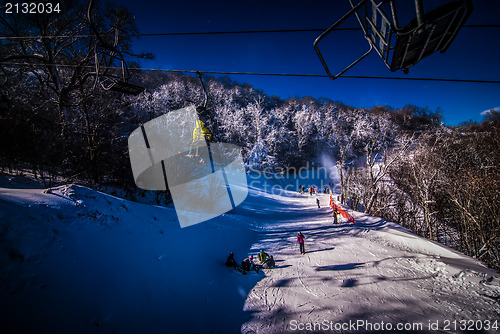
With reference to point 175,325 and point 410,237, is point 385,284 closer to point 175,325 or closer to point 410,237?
point 410,237

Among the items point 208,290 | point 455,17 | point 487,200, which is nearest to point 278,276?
point 208,290

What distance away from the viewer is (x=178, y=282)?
5.39 meters

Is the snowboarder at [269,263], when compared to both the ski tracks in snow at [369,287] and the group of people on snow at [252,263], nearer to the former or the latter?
the group of people on snow at [252,263]

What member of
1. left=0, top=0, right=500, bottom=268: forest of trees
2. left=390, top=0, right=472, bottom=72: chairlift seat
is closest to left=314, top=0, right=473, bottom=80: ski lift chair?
left=390, top=0, right=472, bottom=72: chairlift seat

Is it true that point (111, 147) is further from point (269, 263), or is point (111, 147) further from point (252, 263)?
point (269, 263)

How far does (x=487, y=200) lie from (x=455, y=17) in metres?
14.4

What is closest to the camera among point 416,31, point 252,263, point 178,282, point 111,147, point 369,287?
point 416,31

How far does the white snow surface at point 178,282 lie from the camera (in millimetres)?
3541

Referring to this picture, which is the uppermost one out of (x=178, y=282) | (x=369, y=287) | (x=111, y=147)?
(x=111, y=147)

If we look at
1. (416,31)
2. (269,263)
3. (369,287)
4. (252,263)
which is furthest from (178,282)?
(416,31)

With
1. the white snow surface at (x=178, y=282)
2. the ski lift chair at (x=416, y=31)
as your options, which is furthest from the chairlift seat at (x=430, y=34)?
the white snow surface at (x=178, y=282)

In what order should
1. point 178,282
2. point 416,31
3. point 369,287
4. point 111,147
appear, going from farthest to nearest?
point 111,147 → point 369,287 → point 178,282 → point 416,31

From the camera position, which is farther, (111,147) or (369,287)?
(111,147)

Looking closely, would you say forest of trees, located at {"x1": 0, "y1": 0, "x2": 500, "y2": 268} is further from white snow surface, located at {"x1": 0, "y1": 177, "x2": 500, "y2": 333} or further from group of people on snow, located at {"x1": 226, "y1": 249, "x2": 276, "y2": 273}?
group of people on snow, located at {"x1": 226, "y1": 249, "x2": 276, "y2": 273}
